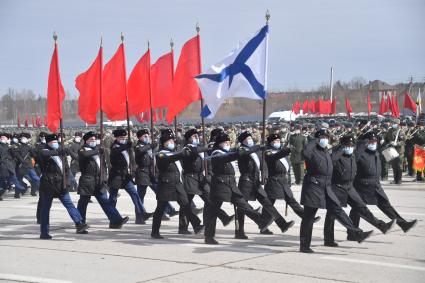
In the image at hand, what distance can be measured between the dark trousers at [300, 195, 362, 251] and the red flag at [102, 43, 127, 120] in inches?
227

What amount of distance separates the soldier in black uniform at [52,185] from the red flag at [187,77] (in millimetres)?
2748

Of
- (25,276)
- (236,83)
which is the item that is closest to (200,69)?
(236,83)

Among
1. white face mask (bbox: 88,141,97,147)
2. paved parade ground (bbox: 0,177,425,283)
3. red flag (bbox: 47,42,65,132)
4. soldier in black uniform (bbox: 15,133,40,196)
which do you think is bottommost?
paved parade ground (bbox: 0,177,425,283)

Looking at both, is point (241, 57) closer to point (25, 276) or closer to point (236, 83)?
point (236, 83)

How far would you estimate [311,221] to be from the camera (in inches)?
398

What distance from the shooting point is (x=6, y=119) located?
118188 mm

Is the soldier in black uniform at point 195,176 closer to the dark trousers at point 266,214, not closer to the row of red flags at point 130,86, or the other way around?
the dark trousers at point 266,214

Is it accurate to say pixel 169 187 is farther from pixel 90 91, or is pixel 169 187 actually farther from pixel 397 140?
pixel 397 140

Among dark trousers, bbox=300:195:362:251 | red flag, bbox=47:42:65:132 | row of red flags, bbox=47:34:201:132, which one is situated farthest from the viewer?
row of red flags, bbox=47:34:201:132

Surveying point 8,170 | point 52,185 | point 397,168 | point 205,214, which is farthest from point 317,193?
point 8,170

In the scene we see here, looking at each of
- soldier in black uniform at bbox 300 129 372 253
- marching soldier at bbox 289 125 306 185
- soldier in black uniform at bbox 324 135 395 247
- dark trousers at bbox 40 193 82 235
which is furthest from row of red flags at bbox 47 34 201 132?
marching soldier at bbox 289 125 306 185

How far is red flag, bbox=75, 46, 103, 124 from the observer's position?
1457 centimetres

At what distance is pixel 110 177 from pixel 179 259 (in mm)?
4044

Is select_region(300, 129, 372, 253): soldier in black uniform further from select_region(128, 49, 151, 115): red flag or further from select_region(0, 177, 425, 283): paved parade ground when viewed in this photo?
select_region(128, 49, 151, 115): red flag
